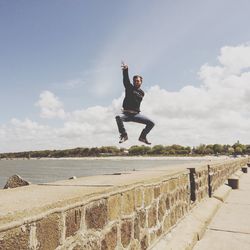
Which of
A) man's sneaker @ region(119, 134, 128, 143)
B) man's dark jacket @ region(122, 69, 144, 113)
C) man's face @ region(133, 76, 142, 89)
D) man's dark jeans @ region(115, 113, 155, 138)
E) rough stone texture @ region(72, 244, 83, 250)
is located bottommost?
rough stone texture @ region(72, 244, 83, 250)

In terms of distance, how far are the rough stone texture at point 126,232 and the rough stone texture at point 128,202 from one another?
88 mm

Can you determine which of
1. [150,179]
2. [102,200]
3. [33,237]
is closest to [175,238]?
[150,179]

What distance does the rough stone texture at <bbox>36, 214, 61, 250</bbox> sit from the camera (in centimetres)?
186

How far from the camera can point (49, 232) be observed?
6.35 ft

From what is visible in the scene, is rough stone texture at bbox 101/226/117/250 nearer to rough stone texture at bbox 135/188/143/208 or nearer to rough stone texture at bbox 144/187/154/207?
rough stone texture at bbox 135/188/143/208

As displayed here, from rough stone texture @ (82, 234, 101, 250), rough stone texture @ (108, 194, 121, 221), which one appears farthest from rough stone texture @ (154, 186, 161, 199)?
rough stone texture @ (82, 234, 101, 250)

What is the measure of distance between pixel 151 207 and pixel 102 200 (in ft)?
3.96

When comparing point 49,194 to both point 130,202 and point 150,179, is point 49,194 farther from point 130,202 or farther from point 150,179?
point 150,179

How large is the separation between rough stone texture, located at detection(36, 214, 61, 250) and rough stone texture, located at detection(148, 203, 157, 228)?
1738mm

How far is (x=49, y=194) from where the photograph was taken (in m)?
2.42

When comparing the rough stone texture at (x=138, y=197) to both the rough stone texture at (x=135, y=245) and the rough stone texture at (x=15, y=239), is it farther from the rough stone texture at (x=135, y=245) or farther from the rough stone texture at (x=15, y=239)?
the rough stone texture at (x=15, y=239)

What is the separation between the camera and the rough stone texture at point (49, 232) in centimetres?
186

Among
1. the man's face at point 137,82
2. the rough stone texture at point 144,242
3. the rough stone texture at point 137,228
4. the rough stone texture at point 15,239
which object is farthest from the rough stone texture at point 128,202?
the man's face at point 137,82

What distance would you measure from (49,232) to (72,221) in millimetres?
271
